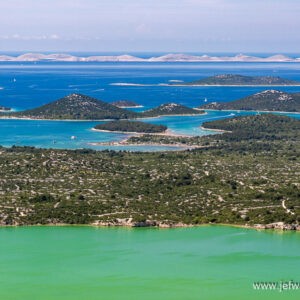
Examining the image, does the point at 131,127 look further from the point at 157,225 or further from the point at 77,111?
the point at 157,225

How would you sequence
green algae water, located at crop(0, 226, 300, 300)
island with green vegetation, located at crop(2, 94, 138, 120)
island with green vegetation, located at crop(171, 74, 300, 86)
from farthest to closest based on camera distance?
island with green vegetation, located at crop(171, 74, 300, 86) < island with green vegetation, located at crop(2, 94, 138, 120) < green algae water, located at crop(0, 226, 300, 300)

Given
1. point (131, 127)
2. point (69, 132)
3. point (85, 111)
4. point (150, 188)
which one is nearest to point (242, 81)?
point (85, 111)

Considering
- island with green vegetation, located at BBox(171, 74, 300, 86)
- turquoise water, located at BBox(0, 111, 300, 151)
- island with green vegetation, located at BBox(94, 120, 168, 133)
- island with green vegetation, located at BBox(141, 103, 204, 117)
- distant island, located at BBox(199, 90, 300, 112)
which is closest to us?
turquoise water, located at BBox(0, 111, 300, 151)

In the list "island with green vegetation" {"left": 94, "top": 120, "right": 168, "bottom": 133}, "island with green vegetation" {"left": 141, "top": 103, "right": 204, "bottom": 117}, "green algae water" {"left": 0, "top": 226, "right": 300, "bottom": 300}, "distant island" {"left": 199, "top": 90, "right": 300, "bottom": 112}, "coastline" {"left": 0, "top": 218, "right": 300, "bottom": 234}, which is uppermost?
"distant island" {"left": 199, "top": 90, "right": 300, "bottom": 112}

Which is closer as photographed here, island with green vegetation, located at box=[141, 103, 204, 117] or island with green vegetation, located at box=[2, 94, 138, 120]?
island with green vegetation, located at box=[2, 94, 138, 120]

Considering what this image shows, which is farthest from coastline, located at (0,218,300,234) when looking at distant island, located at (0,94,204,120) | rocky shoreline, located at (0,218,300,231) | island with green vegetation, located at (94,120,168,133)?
distant island, located at (0,94,204,120)

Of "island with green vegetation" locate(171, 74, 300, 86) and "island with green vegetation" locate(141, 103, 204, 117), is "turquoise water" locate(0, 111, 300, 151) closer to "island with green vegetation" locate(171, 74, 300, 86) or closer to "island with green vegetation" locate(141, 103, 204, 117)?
"island with green vegetation" locate(141, 103, 204, 117)
